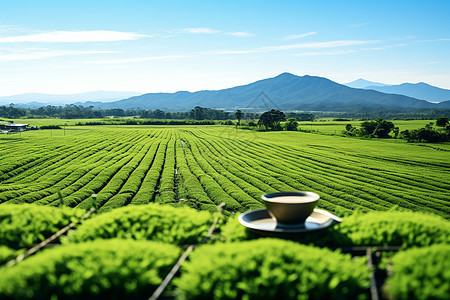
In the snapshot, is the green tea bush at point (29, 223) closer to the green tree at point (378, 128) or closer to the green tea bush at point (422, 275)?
the green tea bush at point (422, 275)

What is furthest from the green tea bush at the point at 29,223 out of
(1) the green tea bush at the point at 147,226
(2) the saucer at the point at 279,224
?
(2) the saucer at the point at 279,224

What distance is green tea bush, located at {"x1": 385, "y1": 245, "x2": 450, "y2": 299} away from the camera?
10.7 feet

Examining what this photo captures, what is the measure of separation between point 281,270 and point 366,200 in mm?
23005

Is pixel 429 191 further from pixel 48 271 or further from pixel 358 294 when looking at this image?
pixel 48 271

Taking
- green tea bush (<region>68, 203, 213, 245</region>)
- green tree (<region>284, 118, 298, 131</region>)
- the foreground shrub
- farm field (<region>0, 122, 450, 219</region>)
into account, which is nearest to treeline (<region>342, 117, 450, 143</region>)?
green tree (<region>284, 118, 298, 131</region>)

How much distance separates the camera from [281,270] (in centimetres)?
379

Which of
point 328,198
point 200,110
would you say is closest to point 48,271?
point 328,198

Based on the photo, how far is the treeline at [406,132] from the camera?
67812mm

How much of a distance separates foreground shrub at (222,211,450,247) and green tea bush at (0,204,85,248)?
2765 millimetres

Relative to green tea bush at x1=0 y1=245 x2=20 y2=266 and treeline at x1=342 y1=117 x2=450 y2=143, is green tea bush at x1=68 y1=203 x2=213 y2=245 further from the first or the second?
treeline at x1=342 y1=117 x2=450 y2=143

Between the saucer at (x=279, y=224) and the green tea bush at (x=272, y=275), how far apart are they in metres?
1.32

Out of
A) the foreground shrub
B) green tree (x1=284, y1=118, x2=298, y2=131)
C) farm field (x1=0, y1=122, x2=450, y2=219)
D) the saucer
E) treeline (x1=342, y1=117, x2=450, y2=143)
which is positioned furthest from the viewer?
green tree (x1=284, y1=118, x2=298, y2=131)

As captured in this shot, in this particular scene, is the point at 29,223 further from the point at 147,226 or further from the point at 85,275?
the point at 85,275

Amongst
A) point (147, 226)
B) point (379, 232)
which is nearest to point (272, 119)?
point (379, 232)
